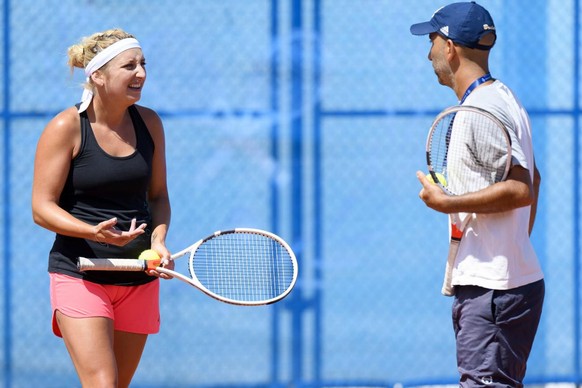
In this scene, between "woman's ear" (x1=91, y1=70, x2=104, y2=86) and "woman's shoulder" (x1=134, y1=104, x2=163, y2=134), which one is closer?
"woman's ear" (x1=91, y1=70, x2=104, y2=86)

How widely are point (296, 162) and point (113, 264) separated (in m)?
1.97

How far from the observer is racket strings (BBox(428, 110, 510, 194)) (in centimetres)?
291

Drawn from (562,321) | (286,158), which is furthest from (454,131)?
(562,321)

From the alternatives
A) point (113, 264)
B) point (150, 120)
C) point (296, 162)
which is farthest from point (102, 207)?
point (296, 162)

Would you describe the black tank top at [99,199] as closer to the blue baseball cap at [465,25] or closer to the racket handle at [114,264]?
the racket handle at [114,264]

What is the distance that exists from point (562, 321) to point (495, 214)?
239cm

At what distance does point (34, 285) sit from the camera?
489cm

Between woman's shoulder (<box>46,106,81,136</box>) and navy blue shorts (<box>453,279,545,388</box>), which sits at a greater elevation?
woman's shoulder (<box>46,106,81,136</box>)

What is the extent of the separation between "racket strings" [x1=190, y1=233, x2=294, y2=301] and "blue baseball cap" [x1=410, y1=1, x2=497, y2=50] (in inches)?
38.8

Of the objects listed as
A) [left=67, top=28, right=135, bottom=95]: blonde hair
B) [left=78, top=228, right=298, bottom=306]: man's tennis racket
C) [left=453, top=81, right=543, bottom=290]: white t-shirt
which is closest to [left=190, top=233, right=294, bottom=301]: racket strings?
[left=78, top=228, right=298, bottom=306]: man's tennis racket

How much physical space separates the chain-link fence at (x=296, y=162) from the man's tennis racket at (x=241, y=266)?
1.20 metres

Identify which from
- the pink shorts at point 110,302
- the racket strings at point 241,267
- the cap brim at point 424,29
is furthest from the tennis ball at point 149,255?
the cap brim at point 424,29

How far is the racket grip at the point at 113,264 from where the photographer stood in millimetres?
3088

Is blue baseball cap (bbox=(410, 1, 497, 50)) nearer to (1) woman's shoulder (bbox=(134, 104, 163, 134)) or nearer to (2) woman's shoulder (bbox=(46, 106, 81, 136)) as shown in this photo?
(1) woman's shoulder (bbox=(134, 104, 163, 134))
